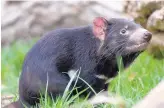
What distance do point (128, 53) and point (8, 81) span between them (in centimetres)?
228

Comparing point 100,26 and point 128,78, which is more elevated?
point 100,26

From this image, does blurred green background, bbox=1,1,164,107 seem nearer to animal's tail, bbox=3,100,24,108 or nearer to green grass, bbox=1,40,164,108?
green grass, bbox=1,40,164,108

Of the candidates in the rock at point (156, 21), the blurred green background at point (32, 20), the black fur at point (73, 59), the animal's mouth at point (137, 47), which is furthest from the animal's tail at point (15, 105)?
the rock at point (156, 21)

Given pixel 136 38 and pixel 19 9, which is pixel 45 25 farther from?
pixel 136 38

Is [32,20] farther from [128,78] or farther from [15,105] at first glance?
[15,105]

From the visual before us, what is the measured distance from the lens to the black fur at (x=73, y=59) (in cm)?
426

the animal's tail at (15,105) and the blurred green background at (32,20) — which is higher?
the animal's tail at (15,105)

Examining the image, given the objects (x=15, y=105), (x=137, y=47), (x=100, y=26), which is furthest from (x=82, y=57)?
(x=15, y=105)

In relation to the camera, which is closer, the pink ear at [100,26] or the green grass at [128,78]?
the green grass at [128,78]

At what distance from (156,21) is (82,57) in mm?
1104

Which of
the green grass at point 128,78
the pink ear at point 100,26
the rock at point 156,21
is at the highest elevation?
the pink ear at point 100,26

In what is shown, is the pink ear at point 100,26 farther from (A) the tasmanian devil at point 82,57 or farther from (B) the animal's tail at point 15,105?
(B) the animal's tail at point 15,105

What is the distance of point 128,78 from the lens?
5113 millimetres

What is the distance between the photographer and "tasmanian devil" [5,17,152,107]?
425 cm
